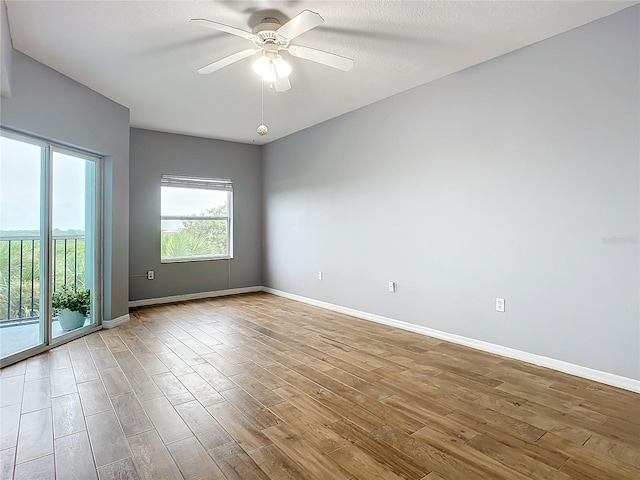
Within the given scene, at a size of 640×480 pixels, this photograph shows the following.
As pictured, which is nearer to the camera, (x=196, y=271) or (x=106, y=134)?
(x=106, y=134)

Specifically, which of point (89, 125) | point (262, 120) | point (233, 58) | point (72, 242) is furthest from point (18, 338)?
point (262, 120)

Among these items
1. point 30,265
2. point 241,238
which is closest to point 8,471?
point 30,265

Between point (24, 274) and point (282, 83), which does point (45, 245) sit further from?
point (282, 83)

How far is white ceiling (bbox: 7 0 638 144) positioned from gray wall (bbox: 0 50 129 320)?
15 cm

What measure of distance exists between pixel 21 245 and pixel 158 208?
8.05 ft

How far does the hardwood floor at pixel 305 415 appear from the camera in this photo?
1.75 meters

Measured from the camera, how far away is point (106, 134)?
4160mm

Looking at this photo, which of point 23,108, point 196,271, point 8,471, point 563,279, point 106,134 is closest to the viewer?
point 8,471

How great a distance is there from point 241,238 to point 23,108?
3.73 meters

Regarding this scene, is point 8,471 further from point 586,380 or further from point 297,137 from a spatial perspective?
point 297,137

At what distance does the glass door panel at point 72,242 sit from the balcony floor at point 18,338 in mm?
202

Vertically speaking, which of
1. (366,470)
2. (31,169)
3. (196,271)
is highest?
(31,169)

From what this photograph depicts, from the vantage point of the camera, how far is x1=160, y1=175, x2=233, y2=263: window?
5.80m

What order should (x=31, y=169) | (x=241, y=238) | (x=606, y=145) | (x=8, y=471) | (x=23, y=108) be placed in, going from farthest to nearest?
1. (x=241, y=238)
2. (x=31, y=169)
3. (x=23, y=108)
4. (x=606, y=145)
5. (x=8, y=471)
